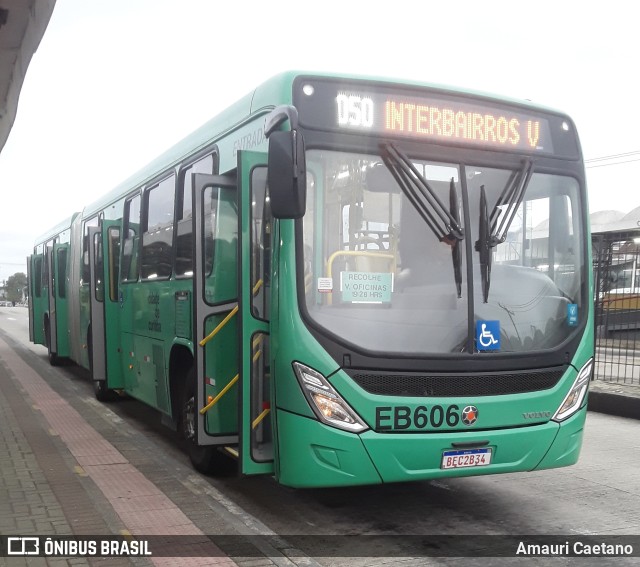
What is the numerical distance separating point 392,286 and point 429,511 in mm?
1995

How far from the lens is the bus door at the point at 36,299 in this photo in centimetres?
1894

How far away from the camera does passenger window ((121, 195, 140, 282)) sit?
909 centimetres

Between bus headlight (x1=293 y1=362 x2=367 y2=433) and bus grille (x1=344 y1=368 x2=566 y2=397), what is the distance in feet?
0.59

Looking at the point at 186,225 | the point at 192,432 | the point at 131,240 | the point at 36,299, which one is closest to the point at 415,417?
the point at 192,432

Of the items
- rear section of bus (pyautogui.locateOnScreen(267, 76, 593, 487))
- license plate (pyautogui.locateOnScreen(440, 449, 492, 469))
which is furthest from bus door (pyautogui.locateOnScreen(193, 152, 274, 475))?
license plate (pyautogui.locateOnScreen(440, 449, 492, 469))

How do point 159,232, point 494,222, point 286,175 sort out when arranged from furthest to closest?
point 159,232
point 494,222
point 286,175

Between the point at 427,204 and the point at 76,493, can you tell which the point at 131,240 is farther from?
the point at 427,204

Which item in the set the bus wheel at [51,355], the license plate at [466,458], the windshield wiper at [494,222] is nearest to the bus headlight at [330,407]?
the license plate at [466,458]

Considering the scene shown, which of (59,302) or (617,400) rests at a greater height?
(59,302)

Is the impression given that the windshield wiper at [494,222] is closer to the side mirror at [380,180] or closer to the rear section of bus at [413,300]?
the rear section of bus at [413,300]

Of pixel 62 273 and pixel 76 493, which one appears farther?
pixel 62 273

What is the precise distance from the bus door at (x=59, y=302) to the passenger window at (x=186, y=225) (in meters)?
8.43

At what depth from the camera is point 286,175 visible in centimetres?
473

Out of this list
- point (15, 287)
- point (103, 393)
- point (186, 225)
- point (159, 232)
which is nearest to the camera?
point (186, 225)
